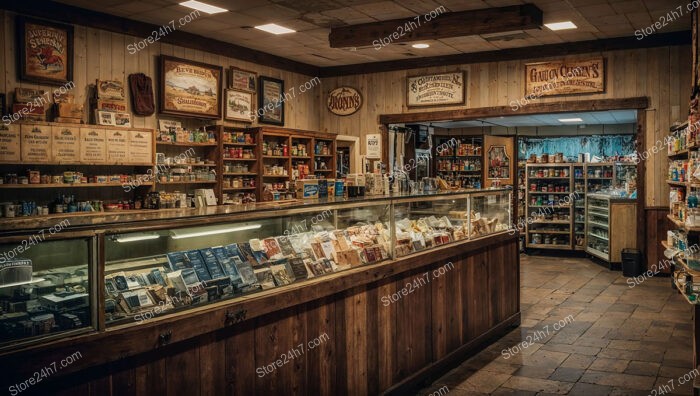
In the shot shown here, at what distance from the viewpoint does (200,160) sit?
8.38 m

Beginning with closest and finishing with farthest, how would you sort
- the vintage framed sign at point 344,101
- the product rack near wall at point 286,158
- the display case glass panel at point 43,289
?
the display case glass panel at point 43,289, the product rack near wall at point 286,158, the vintage framed sign at point 344,101

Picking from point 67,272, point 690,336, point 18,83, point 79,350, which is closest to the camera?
point 79,350

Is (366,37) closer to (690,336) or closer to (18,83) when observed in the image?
(18,83)

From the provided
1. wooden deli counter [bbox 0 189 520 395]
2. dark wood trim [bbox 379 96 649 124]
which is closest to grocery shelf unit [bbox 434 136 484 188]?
dark wood trim [bbox 379 96 649 124]

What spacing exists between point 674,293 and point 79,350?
7.90 m

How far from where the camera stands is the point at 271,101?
9.88 meters

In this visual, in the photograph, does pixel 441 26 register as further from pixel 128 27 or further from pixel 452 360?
Answer: pixel 452 360

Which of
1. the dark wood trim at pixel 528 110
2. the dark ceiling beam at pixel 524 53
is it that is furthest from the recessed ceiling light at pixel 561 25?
the dark wood trim at pixel 528 110

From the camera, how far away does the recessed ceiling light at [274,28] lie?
7.95 metres

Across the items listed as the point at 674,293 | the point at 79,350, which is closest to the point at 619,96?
the point at 674,293

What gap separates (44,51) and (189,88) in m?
2.08

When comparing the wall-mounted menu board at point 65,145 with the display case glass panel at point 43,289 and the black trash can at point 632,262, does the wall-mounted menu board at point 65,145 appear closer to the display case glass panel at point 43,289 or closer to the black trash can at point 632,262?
the display case glass panel at point 43,289

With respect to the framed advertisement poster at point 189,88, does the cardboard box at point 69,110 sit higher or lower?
lower

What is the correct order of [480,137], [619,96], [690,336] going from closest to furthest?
[690,336] → [619,96] → [480,137]
